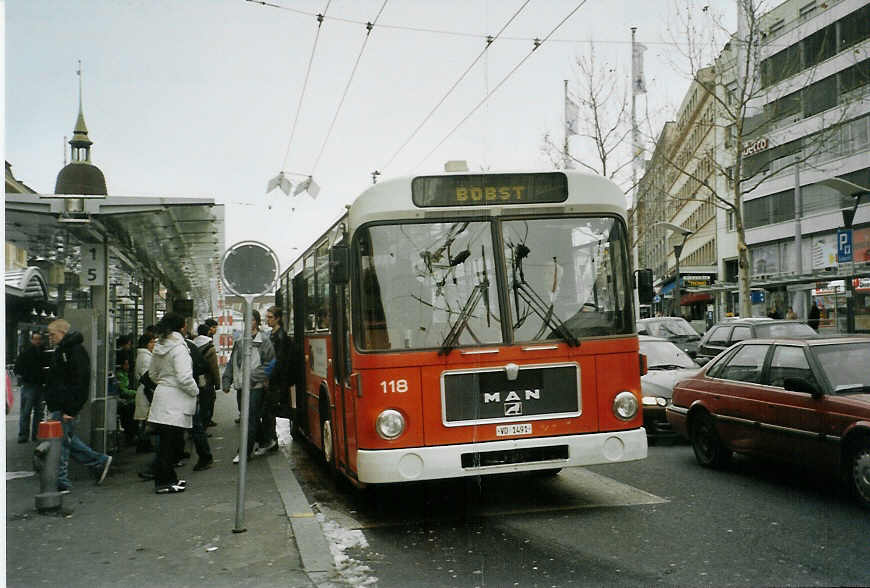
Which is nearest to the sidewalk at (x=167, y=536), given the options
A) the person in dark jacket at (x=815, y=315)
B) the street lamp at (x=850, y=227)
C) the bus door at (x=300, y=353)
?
the bus door at (x=300, y=353)

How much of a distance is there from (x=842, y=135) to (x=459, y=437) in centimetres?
3878

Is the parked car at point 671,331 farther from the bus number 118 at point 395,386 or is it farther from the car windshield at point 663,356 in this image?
the bus number 118 at point 395,386

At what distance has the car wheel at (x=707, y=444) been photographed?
32.2ft

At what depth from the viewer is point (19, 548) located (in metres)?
7.16

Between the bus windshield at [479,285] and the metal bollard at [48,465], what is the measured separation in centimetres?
339

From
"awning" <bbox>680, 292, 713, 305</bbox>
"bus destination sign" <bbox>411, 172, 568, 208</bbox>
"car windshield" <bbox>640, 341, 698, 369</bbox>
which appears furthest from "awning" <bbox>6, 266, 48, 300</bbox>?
"awning" <bbox>680, 292, 713, 305</bbox>

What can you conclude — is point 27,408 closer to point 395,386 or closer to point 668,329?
point 395,386

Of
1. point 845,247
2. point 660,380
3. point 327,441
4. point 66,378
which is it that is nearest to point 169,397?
point 66,378

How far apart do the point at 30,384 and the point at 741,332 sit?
13.2 metres

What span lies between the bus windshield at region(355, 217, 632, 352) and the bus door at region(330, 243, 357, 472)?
29cm

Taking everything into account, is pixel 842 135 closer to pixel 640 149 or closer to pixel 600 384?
pixel 640 149

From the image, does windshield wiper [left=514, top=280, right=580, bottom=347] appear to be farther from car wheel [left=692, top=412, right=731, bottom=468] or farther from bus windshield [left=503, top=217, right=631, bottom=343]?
car wheel [left=692, top=412, right=731, bottom=468]

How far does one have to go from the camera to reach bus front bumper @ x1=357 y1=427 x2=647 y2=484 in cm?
728

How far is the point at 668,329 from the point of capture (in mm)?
24594
